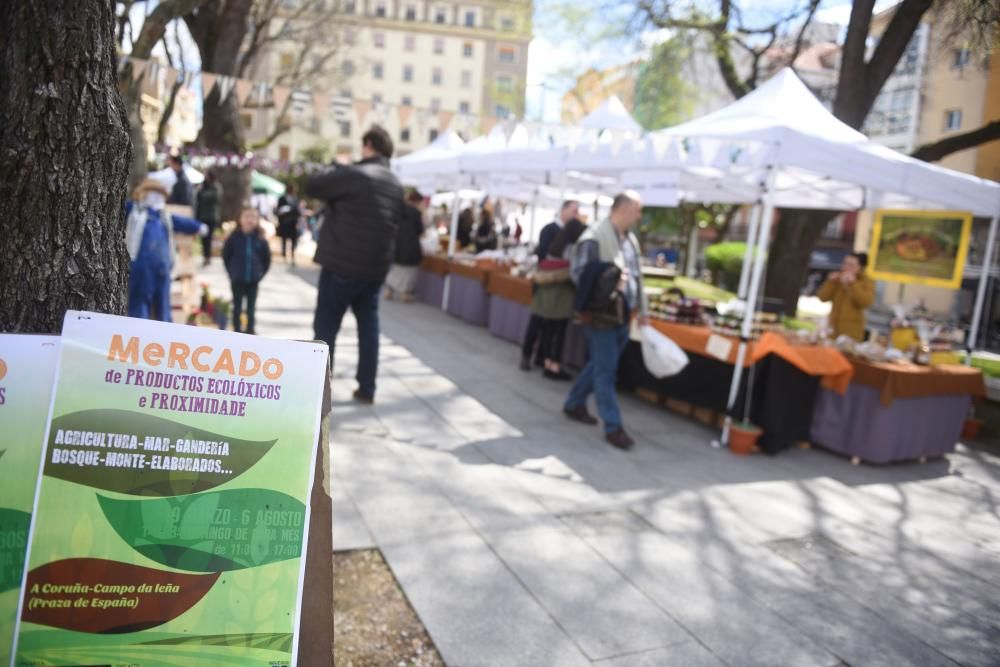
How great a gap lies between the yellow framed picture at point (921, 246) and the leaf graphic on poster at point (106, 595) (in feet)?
25.9

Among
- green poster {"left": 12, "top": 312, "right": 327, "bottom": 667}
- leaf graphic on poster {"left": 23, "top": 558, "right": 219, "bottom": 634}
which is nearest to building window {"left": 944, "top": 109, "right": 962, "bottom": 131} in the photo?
green poster {"left": 12, "top": 312, "right": 327, "bottom": 667}

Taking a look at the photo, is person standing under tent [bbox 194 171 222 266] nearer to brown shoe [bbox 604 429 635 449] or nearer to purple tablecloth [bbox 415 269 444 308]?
purple tablecloth [bbox 415 269 444 308]

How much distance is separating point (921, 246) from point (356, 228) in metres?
6.37

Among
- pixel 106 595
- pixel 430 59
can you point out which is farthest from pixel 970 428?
pixel 430 59

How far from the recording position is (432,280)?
11812mm

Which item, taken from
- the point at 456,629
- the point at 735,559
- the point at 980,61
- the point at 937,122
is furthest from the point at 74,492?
the point at 937,122

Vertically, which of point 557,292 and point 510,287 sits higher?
point 557,292

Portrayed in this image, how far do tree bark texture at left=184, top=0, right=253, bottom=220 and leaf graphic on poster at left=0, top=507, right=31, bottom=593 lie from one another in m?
12.6

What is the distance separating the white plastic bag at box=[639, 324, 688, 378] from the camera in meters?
5.41

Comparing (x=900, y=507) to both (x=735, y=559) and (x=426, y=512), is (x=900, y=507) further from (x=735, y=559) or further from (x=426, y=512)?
(x=426, y=512)

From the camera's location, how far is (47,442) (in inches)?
60.6

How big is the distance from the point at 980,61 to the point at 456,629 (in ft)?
21.7

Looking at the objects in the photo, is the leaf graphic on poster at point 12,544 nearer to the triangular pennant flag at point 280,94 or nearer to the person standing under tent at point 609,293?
the person standing under tent at point 609,293

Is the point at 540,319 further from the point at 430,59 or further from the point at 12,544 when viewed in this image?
the point at 430,59
